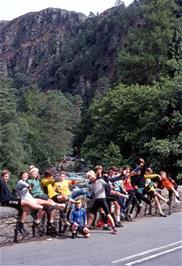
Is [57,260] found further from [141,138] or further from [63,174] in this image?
[141,138]

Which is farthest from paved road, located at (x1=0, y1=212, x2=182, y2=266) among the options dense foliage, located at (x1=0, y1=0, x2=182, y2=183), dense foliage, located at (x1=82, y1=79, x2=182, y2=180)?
dense foliage, located at (x1=0, y1=0, x2=182, y2=183)

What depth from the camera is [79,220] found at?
12.3 meters

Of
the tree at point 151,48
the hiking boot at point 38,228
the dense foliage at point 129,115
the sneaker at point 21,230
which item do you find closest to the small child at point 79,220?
the hiking boot at point 38,228

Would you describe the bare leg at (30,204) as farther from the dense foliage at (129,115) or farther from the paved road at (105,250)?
the dense foliage at (129,115)

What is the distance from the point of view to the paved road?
9461 millimetres

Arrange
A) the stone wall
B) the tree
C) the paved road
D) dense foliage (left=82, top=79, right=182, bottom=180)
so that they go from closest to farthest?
the paved road < the stone wall < dense foliage (left=82, top=79, right=182, bottom=180) < the tree

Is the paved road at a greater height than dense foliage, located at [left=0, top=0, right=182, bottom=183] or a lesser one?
lesser

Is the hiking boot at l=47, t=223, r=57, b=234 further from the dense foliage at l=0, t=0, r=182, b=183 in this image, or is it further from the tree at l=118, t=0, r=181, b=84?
the tree at l=118, t=0, r=181, b=84

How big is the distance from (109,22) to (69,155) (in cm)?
7875

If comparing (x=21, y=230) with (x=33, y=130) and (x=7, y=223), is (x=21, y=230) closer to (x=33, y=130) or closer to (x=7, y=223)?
(x=7, y=223)

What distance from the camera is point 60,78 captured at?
178 meters

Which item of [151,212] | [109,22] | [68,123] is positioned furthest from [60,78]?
[151,212]

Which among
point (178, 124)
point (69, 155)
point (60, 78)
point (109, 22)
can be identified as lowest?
point (69, 155)

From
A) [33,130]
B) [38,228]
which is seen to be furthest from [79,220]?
[33,130]
